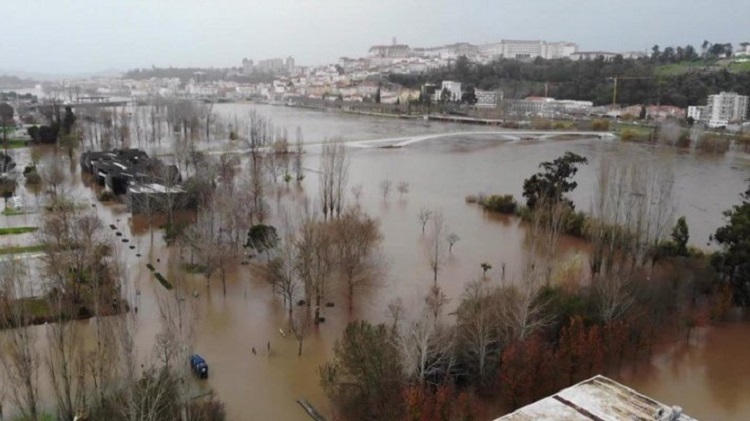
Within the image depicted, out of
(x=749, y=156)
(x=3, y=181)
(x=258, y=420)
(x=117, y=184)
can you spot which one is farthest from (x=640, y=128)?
(x=258, y=420)

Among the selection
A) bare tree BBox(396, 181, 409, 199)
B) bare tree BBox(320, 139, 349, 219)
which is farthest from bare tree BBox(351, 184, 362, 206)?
bare tree BBox(396, 181, 409, 199)

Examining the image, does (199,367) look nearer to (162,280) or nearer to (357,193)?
(162,280)

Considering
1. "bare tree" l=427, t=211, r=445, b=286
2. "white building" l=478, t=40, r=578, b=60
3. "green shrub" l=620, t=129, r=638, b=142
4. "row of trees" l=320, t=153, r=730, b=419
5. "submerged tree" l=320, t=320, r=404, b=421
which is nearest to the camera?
"submerged tree" l=320, t=320, r=404, b=421

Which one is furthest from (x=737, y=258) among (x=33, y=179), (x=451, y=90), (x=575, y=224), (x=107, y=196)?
(x=451, y=90)

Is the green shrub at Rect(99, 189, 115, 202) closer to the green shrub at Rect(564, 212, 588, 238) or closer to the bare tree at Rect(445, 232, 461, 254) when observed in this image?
the bare tree at Rect(445, 232, 461, 254)

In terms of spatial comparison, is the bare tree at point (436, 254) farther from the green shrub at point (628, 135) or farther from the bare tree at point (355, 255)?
the green shrub at point (628, 135)
